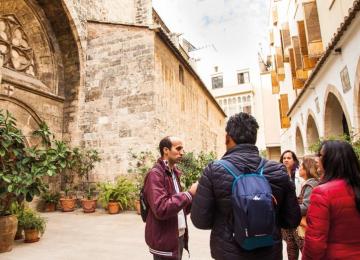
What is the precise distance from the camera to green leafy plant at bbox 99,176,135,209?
8.14 metres

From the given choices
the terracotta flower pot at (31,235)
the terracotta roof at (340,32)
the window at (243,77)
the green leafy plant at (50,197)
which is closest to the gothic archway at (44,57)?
the green leafy plant at (50,197)

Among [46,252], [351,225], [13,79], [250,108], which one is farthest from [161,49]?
[250,108]

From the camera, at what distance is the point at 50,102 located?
959cm

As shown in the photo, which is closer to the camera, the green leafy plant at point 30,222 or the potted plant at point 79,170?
the green leafy plant at point 30,222

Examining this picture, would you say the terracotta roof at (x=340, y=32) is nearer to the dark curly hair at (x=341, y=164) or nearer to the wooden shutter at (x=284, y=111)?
the dark curly hair at (x=341, y=164)

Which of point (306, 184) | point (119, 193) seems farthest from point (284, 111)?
point (306, 184)

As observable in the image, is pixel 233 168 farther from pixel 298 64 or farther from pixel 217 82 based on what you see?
pixel 217 82

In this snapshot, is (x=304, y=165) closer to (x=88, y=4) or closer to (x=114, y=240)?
(x=114, y=240)

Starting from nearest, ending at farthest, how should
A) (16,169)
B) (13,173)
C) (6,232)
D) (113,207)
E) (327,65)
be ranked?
(6,232)
(13,173)
(16,169)
(327,65)
(113,207)

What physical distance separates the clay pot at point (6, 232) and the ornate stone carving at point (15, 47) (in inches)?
229

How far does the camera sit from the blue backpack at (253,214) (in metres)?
1.54

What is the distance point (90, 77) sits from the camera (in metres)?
10.1

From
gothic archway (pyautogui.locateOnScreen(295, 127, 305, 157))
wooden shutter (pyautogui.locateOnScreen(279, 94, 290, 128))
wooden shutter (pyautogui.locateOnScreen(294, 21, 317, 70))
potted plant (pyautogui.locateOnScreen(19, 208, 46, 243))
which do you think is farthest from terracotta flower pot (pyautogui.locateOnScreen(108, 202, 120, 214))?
wooden shutter (pyautogui.locateOnScreen(279, 94, 290, 128))

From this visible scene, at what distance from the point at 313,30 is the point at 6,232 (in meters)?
9.82
